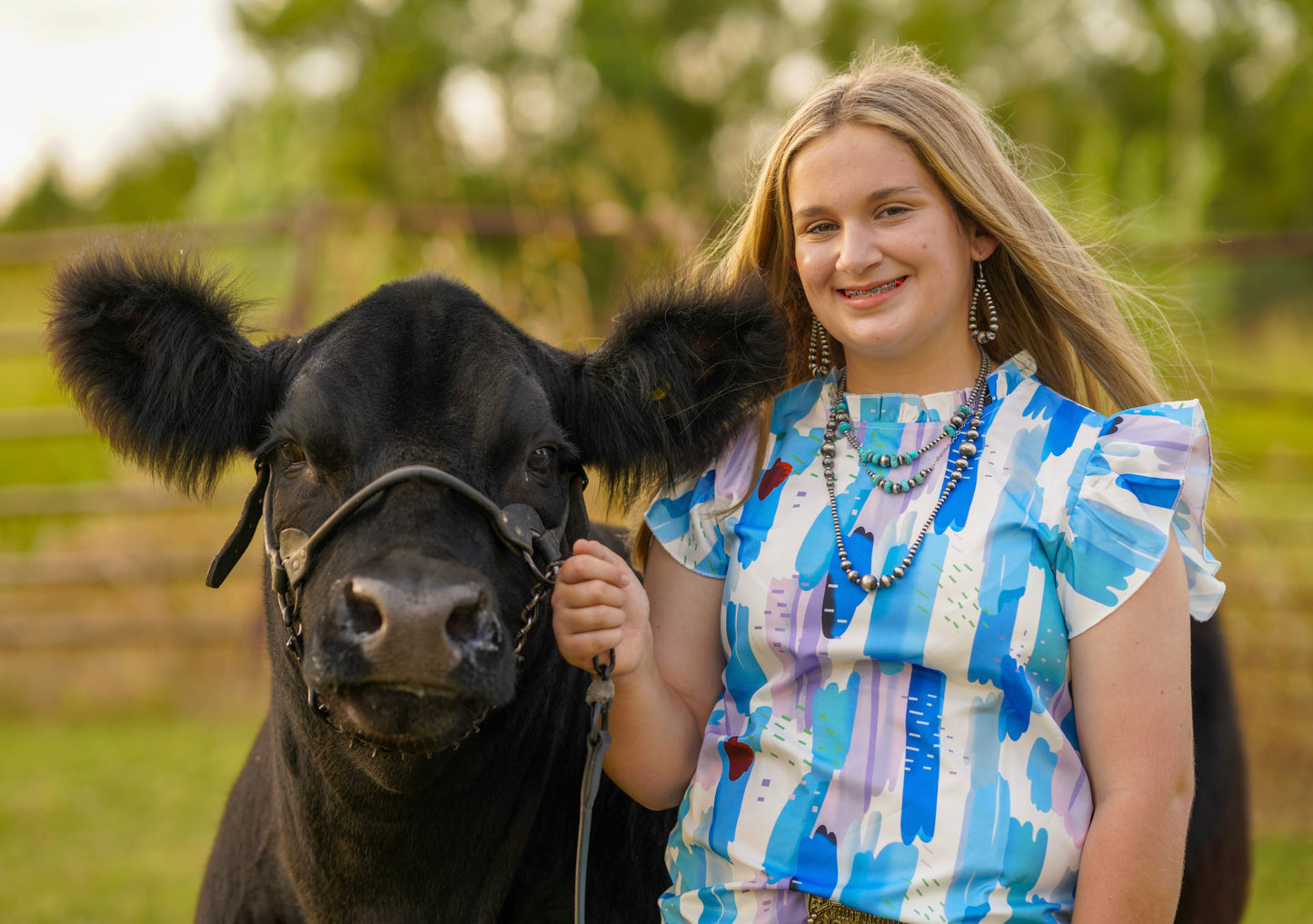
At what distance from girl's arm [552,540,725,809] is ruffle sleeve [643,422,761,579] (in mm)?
37

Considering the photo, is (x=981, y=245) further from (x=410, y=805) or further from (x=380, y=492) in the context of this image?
(x=410, y=805)

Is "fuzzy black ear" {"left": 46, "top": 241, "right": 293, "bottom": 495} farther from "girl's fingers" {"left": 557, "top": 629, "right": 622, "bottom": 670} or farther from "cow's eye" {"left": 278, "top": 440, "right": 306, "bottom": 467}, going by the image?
"girl's fingers" {"left": 557, "top": 629, "right": 622, "bottom": 670}

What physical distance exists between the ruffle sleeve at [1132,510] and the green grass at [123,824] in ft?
13.5

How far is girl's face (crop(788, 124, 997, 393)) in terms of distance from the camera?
7.59 ft

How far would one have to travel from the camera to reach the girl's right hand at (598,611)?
2.12 meters

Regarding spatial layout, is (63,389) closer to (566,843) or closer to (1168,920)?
(566,843)

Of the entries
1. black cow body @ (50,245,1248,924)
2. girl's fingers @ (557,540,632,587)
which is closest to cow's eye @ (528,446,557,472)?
Answer: black cow body @ (50,245,1248,924)

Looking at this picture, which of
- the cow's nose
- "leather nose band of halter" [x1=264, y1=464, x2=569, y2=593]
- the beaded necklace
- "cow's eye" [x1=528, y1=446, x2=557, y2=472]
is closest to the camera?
the cow's nose

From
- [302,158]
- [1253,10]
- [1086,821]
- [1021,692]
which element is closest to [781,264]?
[1021,692]

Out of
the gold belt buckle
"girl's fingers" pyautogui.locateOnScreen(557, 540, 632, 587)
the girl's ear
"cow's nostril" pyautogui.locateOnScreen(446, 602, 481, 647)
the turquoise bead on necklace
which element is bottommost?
the gold belt buckle

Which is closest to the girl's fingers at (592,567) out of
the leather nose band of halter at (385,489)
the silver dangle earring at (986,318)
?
the leather nose band of halter at (385,489)

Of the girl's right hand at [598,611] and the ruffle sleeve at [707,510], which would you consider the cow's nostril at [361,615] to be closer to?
the girl's right hand at [598,611]

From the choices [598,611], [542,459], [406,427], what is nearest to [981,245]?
[542,459]

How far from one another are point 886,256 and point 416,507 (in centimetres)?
107
